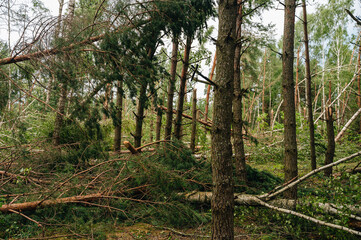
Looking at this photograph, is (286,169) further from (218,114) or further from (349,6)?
(349,6)

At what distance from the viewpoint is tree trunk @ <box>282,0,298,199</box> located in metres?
3.87

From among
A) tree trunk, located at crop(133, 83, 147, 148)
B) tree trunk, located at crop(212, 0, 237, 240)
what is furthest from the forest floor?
tree trunk, located at crop(133, 83, 147, 148)

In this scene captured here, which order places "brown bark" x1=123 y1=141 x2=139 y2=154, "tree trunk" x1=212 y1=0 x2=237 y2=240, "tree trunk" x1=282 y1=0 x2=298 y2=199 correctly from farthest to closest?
1. "brown bark" x1=123 y1=141 x2=139 y2=154
2. "tree trunk" x1=282 y1=0 x2=298 y2=199
3. "tree trunk" x1=212 y1=0 x2=237 y2=240

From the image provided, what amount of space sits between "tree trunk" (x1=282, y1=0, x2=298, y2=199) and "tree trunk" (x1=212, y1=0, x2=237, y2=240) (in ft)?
6.16

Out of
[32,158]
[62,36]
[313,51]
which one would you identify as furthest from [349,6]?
[32,158]

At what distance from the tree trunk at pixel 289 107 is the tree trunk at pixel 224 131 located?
188 cm

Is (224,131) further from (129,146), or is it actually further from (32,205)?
(32,205)

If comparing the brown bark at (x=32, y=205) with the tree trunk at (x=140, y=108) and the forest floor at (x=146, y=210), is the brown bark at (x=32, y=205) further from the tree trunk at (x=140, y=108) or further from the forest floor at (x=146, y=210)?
the tree trunk at (x=140, y=108)

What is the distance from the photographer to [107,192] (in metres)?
3.72

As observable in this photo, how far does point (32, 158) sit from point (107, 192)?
81.9 inches

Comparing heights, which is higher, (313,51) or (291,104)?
(313,51)

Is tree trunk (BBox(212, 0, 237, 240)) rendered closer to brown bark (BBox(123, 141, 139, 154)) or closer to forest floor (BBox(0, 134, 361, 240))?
forest floor (BBox(0, 134, 361, 240))

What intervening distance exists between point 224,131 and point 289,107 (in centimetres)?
207

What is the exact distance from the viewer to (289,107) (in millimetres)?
3967
